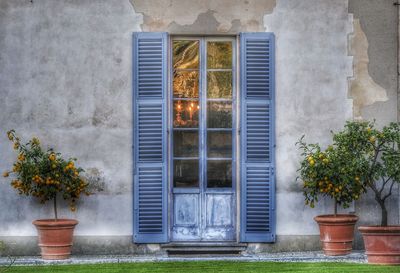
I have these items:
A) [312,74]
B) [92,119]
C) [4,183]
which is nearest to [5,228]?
[4,183]

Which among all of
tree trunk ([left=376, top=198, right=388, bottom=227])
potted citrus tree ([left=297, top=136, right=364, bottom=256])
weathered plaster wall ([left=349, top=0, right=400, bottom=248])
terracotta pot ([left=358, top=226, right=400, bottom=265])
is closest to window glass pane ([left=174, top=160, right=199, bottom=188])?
potted citrus tree ([left=297, top=136, right=364, bottom=256])

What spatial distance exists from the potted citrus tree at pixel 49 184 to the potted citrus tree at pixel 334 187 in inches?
108

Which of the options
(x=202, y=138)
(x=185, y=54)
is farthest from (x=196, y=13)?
(x=202, y=138)

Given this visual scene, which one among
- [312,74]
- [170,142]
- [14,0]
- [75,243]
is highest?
[14,0]

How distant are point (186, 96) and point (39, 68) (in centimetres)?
185

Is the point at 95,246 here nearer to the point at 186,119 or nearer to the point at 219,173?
the point at 219,173

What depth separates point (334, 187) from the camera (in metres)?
13.0

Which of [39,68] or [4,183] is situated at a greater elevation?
[39,68]

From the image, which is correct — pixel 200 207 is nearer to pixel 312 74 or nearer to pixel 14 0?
pixel 312 74

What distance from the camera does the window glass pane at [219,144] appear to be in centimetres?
1366

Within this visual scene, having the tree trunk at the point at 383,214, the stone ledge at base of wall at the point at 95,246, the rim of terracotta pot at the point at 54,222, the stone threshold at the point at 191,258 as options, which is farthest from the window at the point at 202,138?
the tree trunk at the point at 383,214

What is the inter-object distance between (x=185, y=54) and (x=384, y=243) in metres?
3.51

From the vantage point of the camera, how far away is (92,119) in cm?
→ 1353

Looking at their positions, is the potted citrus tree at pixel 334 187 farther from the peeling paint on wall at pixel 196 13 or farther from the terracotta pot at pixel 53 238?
the terracotta pot at pixel 53 238
